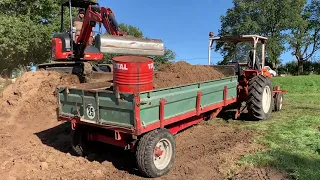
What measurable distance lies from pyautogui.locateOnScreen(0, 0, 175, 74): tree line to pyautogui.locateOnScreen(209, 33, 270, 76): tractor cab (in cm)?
1562

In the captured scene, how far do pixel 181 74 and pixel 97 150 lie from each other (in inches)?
96.0

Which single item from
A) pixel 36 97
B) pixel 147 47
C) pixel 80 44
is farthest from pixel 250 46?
pixel 36 97

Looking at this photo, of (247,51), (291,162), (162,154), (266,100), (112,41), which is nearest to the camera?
(162,154)

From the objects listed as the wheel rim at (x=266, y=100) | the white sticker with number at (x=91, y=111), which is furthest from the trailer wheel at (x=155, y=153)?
the wheel rim at (x=266, y=100)

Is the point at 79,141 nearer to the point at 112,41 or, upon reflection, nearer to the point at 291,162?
the point at 112,41

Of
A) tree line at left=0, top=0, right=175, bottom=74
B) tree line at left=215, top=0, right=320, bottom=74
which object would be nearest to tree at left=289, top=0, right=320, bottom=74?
tree line at left=215, top=0, right=320, bottom=74

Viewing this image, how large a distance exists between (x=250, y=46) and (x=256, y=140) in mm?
3637

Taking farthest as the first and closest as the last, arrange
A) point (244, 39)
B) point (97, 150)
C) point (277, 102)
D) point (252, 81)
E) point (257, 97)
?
point (277, 102) → point (244, 39) → point (252, 81) → point (257, 97) → point (97, 150)

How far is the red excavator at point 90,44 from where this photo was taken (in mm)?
7391

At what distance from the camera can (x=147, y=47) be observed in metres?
7.73

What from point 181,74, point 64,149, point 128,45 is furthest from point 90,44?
point 64,149

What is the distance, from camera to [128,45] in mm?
7484

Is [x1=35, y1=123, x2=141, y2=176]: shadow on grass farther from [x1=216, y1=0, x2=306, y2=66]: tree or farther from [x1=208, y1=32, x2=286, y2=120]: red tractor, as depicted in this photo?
[x1=216, y1=0, x2=306, y2=66]: tree

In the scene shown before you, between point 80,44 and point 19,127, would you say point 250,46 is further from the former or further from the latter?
point 19,127
